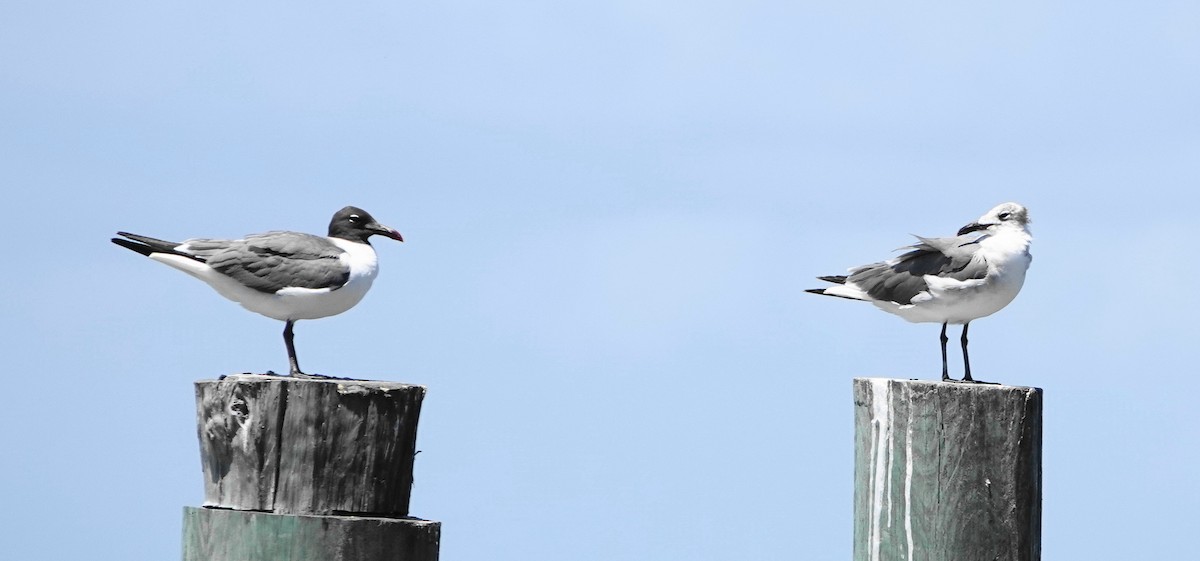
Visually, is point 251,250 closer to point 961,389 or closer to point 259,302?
point 259,302

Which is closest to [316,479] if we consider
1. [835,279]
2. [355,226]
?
[355,226]

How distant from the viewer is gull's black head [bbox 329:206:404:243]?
32.7 feet

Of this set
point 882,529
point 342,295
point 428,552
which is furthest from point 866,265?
point 428,552

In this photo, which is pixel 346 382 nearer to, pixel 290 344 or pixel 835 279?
pixel 290 344

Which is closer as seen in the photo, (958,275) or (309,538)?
Result: (309,538)

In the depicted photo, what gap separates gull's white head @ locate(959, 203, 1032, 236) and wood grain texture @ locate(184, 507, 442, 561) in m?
6.03

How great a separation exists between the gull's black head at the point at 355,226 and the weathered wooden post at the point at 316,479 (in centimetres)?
457

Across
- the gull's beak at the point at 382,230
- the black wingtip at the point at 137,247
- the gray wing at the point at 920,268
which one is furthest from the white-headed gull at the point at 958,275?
the black wingtip at the point at 137,247

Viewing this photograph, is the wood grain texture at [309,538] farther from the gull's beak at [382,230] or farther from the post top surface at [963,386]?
the gull's beak at [382,230]

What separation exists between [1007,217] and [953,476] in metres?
4.51

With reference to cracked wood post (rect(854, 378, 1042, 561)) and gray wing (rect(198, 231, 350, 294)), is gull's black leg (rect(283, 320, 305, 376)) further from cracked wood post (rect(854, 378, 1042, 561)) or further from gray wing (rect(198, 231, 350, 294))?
cracked wood post (rect(854, 378, 1042, 561))

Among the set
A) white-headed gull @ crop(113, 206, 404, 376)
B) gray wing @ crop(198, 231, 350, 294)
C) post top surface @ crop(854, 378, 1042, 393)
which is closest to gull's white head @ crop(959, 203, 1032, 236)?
post top surface @ crop(854, 378, 1042, 393)

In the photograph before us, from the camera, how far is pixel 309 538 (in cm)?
509

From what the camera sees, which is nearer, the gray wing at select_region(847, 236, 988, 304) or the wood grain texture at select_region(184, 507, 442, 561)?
the wood grain texture at select_region(184, 507, 442, 561)
